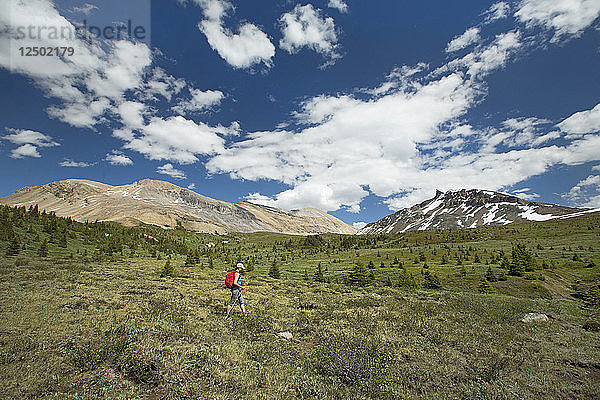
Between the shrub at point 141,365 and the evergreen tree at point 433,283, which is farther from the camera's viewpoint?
the evergreen tree at point 433,283

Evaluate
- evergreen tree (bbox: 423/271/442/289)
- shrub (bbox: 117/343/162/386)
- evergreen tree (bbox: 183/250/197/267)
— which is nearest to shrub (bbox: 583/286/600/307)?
evergreen tree (bbox: 423/271/442/289)

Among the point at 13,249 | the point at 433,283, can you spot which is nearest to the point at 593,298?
the point at 433,283

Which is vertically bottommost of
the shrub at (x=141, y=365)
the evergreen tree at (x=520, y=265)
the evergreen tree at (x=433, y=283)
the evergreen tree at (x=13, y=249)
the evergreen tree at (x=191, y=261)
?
the evergreen tree at (x=433, y=283)

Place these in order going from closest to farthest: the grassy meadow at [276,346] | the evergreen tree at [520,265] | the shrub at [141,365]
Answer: the grassy meadow at [276,346], the shrub at [141,365], the evergreen tree at [520,265]

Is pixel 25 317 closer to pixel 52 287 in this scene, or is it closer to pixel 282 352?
pixel 52 287

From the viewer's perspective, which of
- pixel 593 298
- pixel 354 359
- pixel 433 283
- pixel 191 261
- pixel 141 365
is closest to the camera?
pixel 141 365

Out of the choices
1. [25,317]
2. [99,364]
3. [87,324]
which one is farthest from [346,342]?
[25,317]

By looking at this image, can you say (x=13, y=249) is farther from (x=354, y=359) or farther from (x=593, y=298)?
(x=593, y=298)

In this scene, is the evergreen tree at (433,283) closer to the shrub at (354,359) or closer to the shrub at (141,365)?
the shrub at (354,359)

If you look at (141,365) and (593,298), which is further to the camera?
(593,298)

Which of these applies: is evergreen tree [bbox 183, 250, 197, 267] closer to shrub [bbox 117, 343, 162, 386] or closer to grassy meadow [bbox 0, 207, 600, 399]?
grassy meadow [bbox 0, 207, 600, 399]

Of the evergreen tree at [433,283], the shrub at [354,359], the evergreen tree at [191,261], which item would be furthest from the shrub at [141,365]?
the evergreen tree at [191,261]

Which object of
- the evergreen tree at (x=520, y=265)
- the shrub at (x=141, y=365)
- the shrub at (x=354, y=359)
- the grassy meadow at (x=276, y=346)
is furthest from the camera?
the evergreen tree at (x=520, y=265)

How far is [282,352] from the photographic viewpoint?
10.6m
